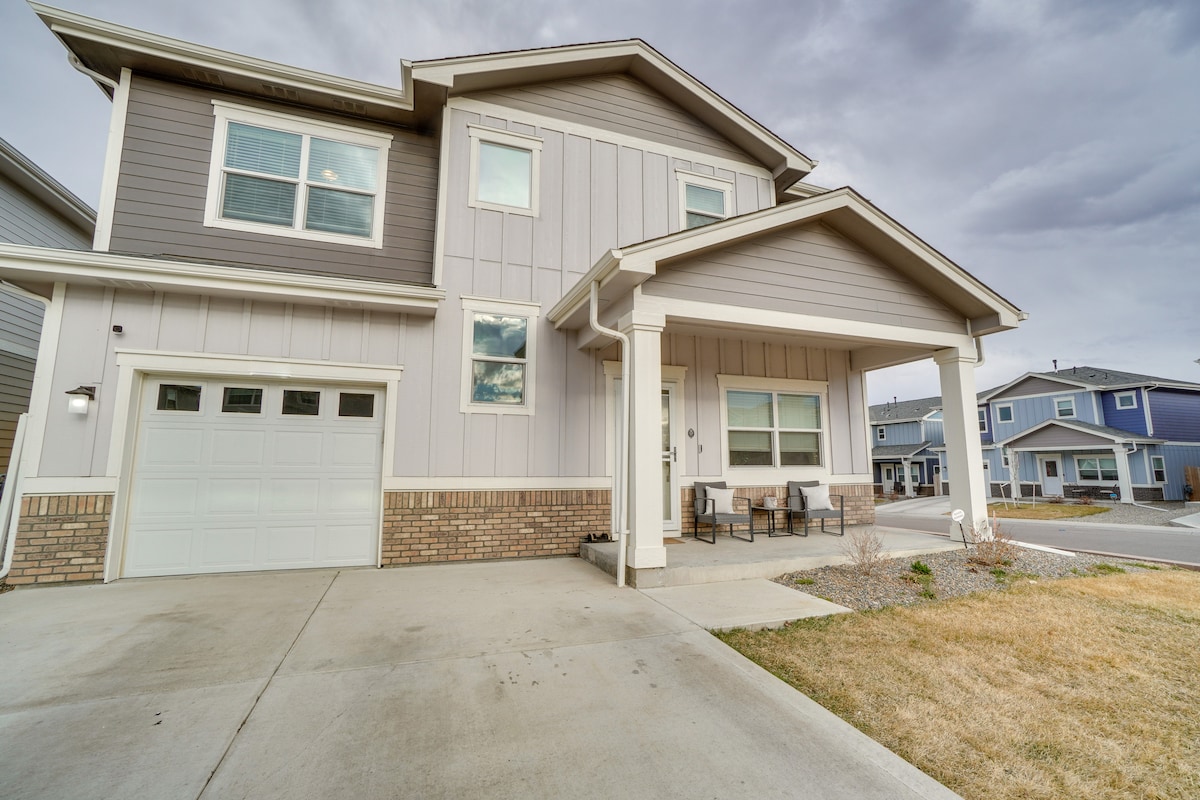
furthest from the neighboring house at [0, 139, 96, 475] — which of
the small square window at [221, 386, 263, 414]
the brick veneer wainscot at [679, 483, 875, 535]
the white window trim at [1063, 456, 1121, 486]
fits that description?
the white window trim at [1063, 456, 1121, 486]

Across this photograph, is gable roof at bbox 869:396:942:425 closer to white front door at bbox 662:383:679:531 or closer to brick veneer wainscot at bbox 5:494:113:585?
white front door at bbox 662:383:679:531

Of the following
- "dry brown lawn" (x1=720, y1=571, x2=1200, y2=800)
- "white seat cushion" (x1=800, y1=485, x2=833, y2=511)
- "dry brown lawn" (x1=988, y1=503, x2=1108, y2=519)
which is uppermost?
"white seat cushion" (x1=800, y1=485, x2=833, y2=511)

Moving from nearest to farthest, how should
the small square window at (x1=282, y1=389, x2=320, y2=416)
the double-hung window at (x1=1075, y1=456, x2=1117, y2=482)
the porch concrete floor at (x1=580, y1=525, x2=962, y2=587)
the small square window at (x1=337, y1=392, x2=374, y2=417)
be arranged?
the porch concrete floor at (x1=580, y1=525, x2=962, y2=587), the small square window at (x1=282, y1=389, x2=320, y2=416), the small square window at (x1=337, y1=392, x2=374, y2=417), the double-hung window at (x1=1075, y1=456, x2=1117, y2=482)

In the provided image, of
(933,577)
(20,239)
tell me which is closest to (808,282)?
(933,577)

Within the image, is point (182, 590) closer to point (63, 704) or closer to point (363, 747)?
point (63, 704)

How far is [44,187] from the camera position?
850 cm

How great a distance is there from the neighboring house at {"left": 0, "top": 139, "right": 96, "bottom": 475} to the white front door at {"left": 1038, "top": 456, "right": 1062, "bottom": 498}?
34.2 metres

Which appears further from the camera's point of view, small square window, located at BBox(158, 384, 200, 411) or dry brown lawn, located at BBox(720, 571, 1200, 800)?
small square window, located at BBox(158, 384, 200, 411)

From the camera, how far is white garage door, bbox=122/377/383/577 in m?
5.46

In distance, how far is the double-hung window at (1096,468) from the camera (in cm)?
2090

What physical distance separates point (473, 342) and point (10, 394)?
329 inches

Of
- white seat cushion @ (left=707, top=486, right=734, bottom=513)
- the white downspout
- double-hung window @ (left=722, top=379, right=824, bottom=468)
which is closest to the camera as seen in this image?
the white downspout

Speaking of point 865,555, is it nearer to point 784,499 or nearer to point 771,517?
point 771,517

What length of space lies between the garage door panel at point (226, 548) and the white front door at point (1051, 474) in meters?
30.2
